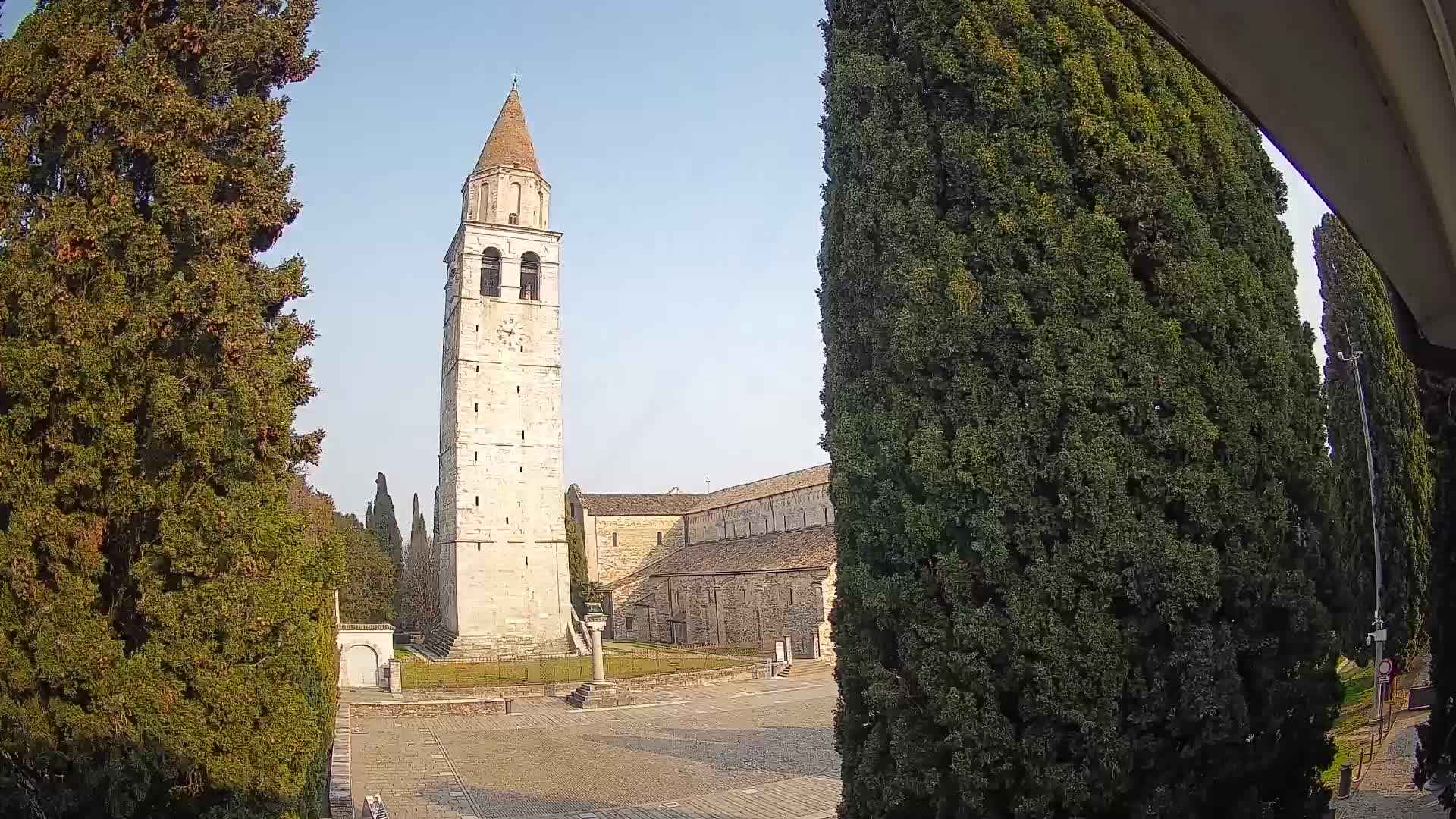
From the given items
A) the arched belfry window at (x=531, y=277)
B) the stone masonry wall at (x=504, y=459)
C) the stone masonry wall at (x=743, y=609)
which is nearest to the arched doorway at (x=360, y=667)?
the stone masonry wall at (x=504, y=459)

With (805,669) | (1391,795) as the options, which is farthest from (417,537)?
(1391,795)

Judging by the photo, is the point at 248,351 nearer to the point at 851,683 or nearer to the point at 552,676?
the point at 851,683

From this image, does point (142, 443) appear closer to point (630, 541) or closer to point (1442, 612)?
point (1442, 612)

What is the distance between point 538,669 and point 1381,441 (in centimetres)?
2457

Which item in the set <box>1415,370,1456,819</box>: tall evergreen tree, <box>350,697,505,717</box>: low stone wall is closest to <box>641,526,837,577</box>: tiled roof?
<box>350,697,505,717</box>: low stone wall

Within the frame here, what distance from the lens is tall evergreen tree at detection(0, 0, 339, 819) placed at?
5.16 metres

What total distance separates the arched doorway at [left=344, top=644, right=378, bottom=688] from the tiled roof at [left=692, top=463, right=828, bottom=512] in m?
19.8

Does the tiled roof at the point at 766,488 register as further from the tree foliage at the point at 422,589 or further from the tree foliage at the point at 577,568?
the tree foliage at the point at 422,589

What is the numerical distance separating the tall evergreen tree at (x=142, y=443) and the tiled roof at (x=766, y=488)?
113 ft

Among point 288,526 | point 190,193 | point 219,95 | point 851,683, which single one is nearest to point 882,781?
point 851,683

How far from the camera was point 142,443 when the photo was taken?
5.54m

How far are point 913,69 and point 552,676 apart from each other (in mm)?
25763

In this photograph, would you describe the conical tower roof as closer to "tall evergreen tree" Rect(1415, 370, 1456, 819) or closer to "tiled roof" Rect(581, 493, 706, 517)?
"tiled roof" Rect(581, 493, 706, 517)

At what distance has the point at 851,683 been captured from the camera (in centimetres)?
603
